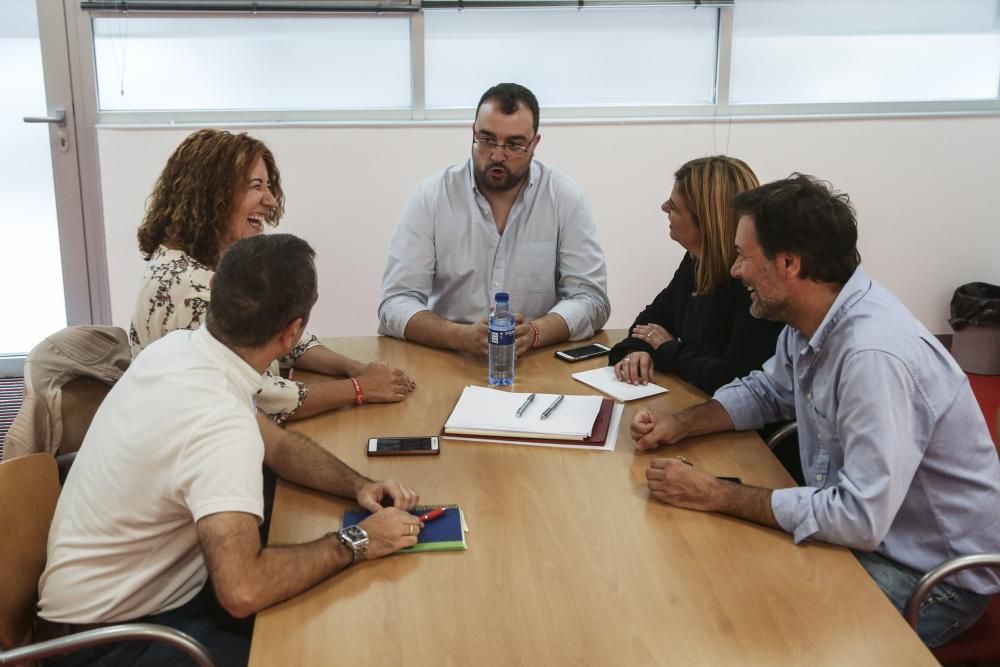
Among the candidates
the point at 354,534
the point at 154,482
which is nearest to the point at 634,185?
the point at 354,534

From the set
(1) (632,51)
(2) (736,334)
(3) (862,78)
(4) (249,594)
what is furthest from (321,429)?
(3) (862,78)

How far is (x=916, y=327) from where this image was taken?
5.71ft

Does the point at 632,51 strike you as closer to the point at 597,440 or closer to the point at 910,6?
the point at 910,6

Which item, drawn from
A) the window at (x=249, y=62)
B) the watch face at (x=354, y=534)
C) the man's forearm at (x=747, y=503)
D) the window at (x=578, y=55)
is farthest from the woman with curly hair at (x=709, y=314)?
the window at (x=249, y=62)

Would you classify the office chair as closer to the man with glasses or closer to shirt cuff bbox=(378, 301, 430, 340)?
shirt cuff bbox=(378, 301, 430, 340)

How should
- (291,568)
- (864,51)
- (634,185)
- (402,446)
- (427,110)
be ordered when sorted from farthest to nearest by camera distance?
1. (864,51)
2. (634,185)
3. (427,110)
4. (402,446)
5. (291,568)

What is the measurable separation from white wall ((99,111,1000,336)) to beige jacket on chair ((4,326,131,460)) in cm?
206

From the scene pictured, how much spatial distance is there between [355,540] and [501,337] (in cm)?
92

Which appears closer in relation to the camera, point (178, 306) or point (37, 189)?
point (178, 306)

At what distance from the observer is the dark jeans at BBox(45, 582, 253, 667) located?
1513 millimetres

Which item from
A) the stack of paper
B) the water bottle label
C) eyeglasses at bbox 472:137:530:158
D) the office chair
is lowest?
the office chair

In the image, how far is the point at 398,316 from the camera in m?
2.79

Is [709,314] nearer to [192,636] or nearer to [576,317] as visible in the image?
[576,317]

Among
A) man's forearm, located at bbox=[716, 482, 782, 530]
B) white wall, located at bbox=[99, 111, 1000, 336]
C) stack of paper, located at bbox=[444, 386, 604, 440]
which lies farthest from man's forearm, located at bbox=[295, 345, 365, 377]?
white wall, located at bbox=[99, 111, 1000, 336]
